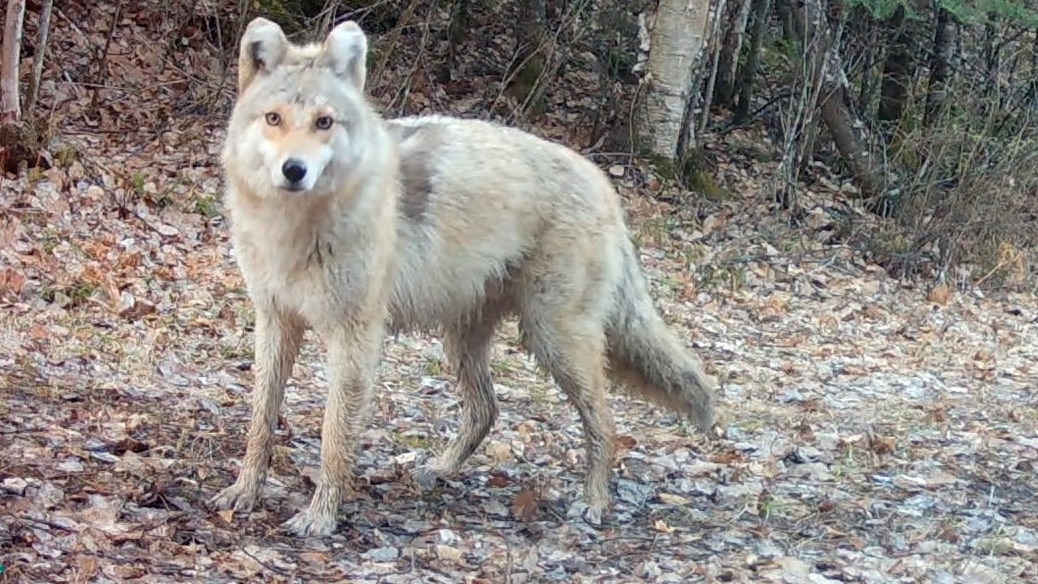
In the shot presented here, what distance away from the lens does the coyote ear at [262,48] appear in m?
5.21

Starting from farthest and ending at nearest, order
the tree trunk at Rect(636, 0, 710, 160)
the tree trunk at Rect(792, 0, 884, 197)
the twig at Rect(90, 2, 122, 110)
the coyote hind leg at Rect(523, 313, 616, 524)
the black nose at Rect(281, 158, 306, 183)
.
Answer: the tree trunk at Rect(792, 0, 884, 197), the tree trunk at Rect(636, 0, 710, 160), the twig at Rect(90, 2, 122, 110), the coyote hind leg at Rect(523, 313, 616, 524), the black nose at Rect(281, 158, 306, 183)

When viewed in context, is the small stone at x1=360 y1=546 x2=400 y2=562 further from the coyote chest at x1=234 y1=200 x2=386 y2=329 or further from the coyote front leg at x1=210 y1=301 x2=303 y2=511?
the coyote chest at x1=234 y1=200 x2=386 y2=329

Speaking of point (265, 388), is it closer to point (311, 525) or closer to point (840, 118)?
point (311, 525)

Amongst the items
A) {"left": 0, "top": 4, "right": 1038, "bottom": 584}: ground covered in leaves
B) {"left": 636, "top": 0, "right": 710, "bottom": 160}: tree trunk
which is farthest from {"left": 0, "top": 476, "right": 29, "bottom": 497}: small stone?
{"left": 636, "top": 0, "right": 710, "bottom": 160}: tree trunk

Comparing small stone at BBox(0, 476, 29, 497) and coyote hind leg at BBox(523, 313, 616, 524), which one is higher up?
coyote hind leg at BBox(523, 313, 616, 524)

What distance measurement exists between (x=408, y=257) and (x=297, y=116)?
0.93 metres

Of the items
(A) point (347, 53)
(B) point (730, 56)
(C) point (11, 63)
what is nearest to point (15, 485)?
(A) point (347, 53)

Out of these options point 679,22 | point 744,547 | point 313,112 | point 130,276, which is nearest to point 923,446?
point 744,547

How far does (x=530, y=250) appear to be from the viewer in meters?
6.01

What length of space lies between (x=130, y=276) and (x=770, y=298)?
5514 millimetres

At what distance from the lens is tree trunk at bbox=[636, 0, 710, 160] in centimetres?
1327

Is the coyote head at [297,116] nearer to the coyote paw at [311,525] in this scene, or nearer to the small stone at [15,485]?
the coyote paw at [311,525]

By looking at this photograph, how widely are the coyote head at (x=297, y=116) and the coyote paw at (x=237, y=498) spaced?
4.35 ft

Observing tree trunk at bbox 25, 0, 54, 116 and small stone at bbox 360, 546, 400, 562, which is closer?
small stone at bbox 360, 546, 400, 562
